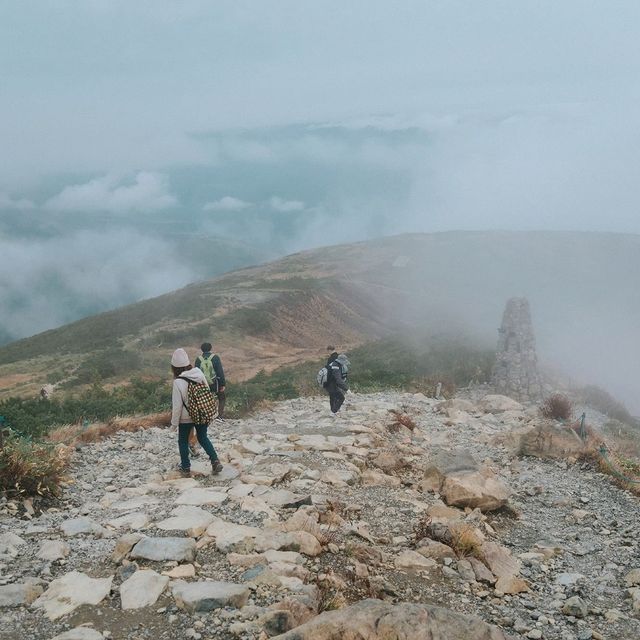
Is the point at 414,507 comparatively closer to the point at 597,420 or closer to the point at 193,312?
the point at 597,420

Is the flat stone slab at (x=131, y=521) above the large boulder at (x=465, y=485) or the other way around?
above

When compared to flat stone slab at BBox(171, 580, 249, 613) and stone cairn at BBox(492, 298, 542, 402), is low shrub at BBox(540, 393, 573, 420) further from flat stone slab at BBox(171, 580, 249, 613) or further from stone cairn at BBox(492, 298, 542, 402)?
flat stone slab at BBox(171, 580, 249, 613)

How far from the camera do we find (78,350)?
47188 mm

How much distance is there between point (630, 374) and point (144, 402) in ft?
→ 149

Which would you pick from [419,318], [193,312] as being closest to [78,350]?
[193,312]

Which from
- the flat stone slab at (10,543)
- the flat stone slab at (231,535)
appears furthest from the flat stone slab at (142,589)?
the flat stone slab at (10,543)

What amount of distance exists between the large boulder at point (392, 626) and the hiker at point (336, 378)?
10362 millimetres

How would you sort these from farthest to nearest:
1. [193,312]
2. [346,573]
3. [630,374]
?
→ [193,312], [630,374], [346,573]

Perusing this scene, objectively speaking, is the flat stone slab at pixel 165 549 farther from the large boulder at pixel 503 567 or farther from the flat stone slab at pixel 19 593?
the large boulder at pixel 503 567

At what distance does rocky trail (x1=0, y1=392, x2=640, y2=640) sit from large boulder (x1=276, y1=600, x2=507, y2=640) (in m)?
0.01

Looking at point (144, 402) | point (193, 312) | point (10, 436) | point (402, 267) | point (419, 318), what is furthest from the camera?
point (402, 267)

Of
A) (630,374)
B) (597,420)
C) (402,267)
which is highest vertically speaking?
(402,267)

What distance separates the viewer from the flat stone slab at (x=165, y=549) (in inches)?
229

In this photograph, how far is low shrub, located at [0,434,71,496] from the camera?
25.2 feet
